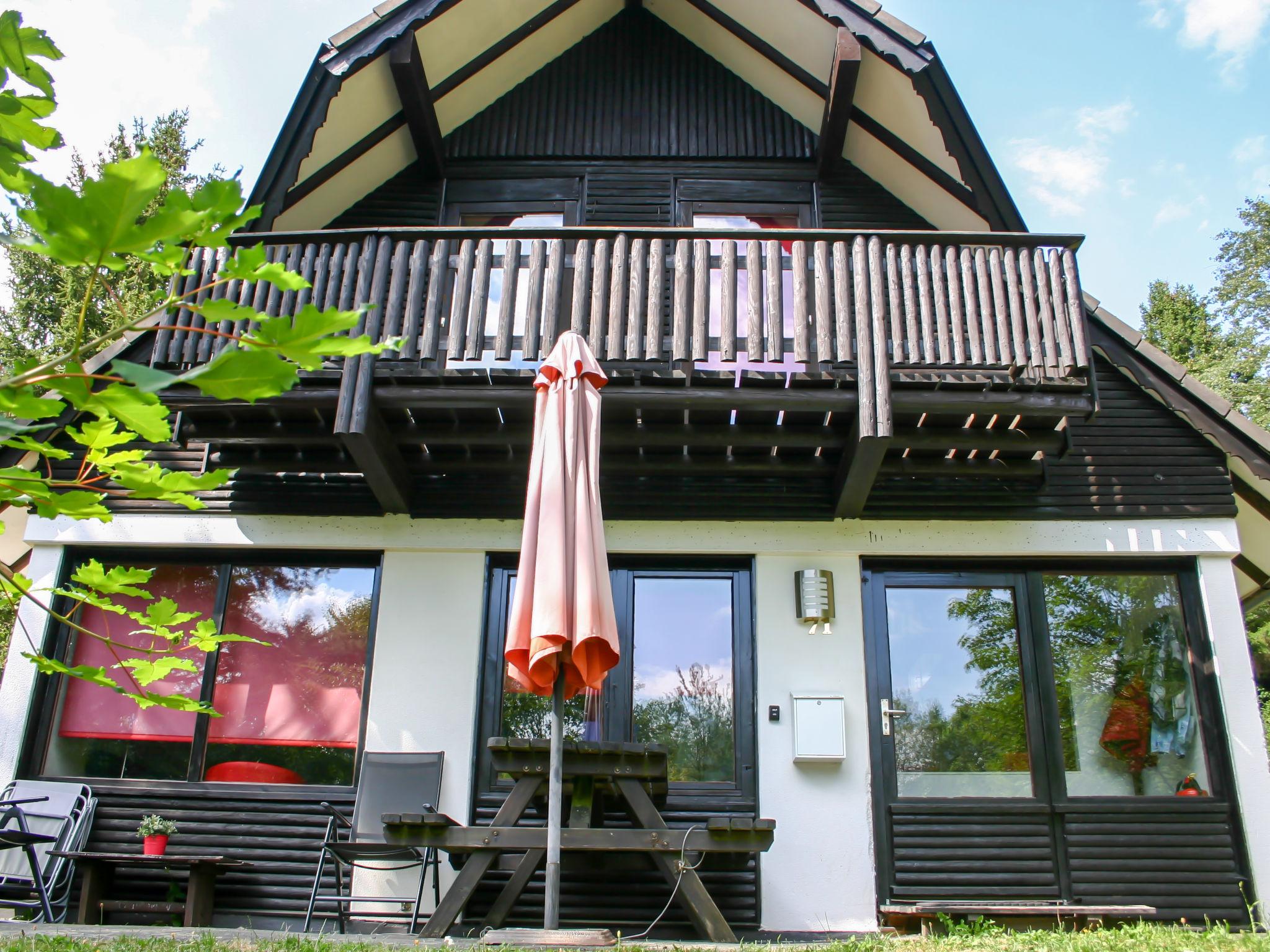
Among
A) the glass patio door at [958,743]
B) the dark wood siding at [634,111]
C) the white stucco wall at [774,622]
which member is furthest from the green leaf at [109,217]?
the dark wood siding at [634,111]

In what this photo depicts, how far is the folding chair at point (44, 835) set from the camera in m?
5.86

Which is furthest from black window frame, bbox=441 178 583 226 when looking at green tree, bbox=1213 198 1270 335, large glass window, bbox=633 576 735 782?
green tree, bbox=1213 198 1270 335

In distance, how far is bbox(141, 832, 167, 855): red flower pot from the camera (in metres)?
6.15

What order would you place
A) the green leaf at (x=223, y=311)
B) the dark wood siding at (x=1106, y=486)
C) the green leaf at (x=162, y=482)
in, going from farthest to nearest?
the dark wood siding at (x=1106, y=486), the green leaf at (x=162, y=482), the green leaf at (x=223, y=311)

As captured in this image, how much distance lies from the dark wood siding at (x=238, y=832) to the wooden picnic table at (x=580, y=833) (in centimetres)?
155

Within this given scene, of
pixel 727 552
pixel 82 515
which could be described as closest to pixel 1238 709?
pixel 727 552

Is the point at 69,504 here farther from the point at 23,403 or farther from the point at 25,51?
the point at 25,51

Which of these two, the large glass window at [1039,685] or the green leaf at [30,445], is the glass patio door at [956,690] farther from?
the green leaf at [30,445]

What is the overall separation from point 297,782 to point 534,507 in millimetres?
3129

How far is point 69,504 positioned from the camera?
1.65 metres

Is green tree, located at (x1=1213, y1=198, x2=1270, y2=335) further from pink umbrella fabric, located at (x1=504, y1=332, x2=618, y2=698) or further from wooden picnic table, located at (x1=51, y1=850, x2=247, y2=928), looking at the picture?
wooden picnic table, located at (x1=51, y1=850, x2=247, y2=928)

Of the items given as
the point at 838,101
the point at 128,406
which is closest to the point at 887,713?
the point at 838,101

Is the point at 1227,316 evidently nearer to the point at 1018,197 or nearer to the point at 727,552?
the point at 1018,197

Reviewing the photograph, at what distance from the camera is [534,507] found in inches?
186
